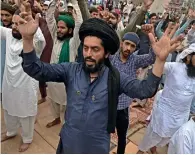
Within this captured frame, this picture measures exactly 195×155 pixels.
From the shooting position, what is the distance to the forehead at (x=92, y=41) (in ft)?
5.20

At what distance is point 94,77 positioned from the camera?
1656mm

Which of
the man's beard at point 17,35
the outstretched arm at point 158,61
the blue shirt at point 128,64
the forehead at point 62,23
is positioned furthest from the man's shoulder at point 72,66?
the forehead at point 62,23

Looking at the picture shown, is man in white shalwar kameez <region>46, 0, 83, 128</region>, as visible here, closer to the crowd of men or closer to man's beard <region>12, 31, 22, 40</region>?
the crowd of men

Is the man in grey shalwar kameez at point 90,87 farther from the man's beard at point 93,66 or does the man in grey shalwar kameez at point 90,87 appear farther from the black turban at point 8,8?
the black turban at point 8,8

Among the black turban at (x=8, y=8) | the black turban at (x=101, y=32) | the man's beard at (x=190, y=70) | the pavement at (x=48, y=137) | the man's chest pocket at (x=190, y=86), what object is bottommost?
the pavement at (x=48, y=137)

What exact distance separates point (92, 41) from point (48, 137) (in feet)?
6.53

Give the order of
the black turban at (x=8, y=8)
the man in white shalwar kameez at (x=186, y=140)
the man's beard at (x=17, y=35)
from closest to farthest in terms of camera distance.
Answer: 1. the man in white shalwar kameez at (x=186, y=140)
2. the man's beard at (x=17, y=35)
3. the black turban at (x=8, y=8)

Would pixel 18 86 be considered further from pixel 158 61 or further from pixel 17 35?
pixel 158 61

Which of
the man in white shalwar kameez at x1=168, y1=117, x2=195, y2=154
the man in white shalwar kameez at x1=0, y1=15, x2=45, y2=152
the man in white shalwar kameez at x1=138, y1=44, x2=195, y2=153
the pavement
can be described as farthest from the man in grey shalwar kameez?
the pavement

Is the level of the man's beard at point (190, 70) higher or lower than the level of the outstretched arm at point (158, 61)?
lower

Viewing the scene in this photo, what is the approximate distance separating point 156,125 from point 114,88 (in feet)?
4.65

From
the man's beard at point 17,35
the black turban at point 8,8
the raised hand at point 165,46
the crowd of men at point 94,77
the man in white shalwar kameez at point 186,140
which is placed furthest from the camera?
the black turban at point 8,8

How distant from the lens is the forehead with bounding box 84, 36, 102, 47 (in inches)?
62.4

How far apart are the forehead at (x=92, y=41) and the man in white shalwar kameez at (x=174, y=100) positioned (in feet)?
4.03
